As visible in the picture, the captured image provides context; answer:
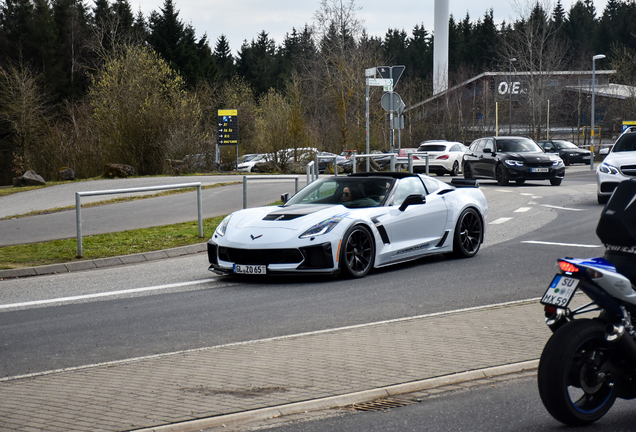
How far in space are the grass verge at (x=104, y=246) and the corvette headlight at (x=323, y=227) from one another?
4.11 m

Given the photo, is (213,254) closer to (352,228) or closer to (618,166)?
(352,228)

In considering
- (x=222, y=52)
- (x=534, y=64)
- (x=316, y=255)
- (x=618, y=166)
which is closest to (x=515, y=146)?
(x=618, y=166)

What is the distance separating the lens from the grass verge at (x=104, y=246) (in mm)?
11367

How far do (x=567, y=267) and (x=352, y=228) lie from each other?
519 centimetres

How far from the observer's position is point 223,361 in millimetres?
5426

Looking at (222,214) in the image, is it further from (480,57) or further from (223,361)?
(480,57)

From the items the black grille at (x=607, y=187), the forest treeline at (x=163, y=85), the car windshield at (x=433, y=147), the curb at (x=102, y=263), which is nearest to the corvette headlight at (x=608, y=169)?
the black grille at (x=607, y=187)

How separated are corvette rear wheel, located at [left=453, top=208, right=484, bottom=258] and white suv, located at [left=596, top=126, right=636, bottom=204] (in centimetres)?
687

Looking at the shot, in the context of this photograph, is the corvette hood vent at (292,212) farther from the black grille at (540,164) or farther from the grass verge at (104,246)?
the black grille at (540,164)

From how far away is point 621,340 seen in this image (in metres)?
4.04

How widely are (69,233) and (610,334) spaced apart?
12208 millimetres

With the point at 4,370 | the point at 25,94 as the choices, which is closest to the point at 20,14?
the point at 25,94

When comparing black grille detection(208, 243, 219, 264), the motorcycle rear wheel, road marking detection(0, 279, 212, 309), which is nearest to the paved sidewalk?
the motorcycle rear wheel

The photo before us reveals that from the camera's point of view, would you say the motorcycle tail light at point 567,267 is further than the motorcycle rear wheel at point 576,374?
Yes
